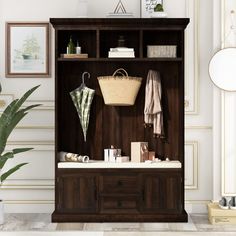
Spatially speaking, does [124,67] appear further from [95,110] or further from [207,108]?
[207,108]

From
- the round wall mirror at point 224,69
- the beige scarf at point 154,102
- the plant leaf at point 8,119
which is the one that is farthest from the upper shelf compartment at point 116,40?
the plant leaf at point 8,119

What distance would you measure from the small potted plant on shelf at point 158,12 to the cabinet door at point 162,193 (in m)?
1.50

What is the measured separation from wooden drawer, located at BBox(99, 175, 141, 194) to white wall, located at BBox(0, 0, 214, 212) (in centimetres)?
70

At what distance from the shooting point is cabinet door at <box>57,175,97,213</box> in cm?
513

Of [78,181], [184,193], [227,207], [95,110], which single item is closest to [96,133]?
[95,110]

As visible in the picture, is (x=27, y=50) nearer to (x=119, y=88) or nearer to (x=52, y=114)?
(x=52, y=114)

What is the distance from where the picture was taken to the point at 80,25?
508 cm

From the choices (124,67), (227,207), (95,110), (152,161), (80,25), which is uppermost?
(80,25)

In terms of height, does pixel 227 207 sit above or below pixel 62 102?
below

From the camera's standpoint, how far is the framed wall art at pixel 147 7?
5.44 meters

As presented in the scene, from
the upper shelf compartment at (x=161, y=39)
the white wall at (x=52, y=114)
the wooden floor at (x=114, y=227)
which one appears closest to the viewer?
the wooden floor at (x=114, y=227)

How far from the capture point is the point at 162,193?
5.14 m

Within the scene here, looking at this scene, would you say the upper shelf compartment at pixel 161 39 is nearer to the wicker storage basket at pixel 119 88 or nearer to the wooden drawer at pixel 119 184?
the wicker storage basket at pixel 119 88

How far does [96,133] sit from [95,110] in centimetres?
23
